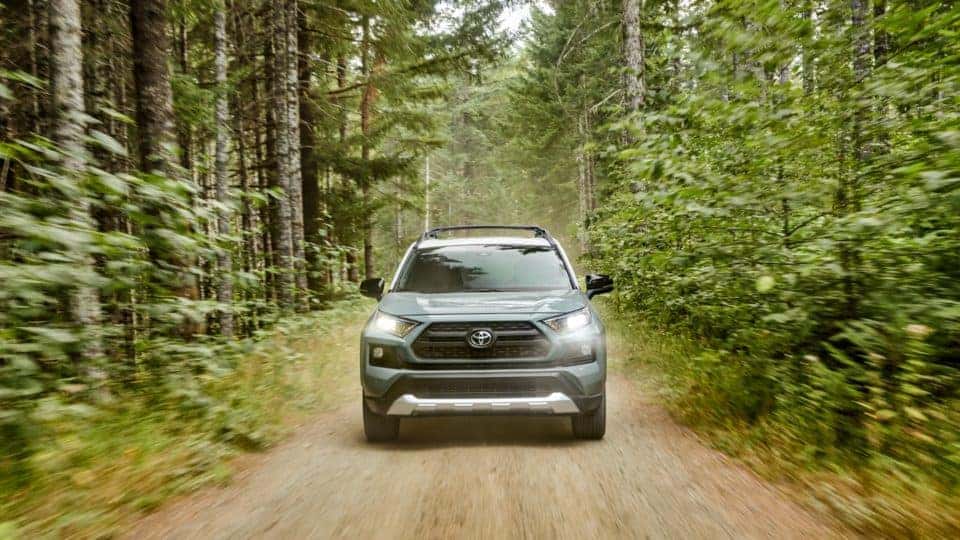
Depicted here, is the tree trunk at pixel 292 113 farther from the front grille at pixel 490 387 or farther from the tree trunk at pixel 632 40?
the tree trunk at pixel 632 40

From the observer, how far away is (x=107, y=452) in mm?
3949

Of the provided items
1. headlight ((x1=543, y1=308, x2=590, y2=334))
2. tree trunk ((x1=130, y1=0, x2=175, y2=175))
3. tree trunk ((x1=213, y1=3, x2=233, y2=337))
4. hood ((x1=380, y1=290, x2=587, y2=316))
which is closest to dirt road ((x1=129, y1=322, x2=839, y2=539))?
headlight ((x1=543, y1=308, x2=590, y2=334))

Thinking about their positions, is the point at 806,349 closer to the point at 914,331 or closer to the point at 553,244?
the point at 914,331

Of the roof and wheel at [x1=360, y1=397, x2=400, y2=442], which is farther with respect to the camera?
the roof

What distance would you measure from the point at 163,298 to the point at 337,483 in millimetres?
2435

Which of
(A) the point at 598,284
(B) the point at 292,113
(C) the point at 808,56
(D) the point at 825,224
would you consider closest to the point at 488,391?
(A) the point at 598,284

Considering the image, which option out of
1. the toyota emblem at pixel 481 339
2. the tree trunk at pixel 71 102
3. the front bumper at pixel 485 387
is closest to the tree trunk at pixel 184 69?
the tree trunk at pixel 71 102

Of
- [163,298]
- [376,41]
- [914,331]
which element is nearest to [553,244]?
[914,331]

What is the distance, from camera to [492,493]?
3.93 m

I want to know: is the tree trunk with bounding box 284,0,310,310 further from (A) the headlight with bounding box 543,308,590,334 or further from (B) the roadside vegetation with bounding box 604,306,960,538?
(B) the roadside vegetation with bounding box 604,306,960,538

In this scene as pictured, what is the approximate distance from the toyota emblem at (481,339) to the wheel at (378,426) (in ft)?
3.35

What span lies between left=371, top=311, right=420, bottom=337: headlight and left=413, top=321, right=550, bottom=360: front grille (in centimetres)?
14

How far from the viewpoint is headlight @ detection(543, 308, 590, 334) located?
4.82 metres

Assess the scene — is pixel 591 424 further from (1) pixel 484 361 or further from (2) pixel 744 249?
(2) pixel 744 249
